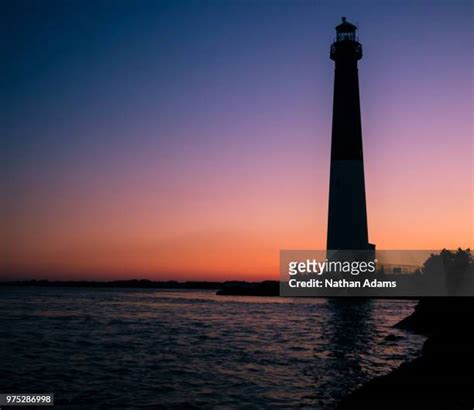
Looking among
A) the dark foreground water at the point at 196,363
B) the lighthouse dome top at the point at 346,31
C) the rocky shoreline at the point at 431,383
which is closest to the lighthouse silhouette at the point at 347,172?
the lighthouse dome top at the point at 346,31

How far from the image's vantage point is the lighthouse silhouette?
1522 inches

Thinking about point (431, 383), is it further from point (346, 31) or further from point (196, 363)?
point (346, 31)

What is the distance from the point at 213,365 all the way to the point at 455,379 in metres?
7.28

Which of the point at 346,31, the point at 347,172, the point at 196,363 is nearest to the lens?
the point at 196,363

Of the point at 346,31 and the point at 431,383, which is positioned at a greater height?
the point at 346,31

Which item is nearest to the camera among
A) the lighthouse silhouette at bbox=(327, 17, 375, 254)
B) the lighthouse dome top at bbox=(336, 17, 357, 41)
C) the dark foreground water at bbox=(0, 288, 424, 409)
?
the dark foreground water at bbox=(0, 288, 424, 409)

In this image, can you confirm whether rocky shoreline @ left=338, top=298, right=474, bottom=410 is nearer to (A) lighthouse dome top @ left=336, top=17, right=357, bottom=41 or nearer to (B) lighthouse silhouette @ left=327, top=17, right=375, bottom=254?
(B) lighthouse silhouette @ left=327, top=17, right=375, bottom=254

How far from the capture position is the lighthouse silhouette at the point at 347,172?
127 feet

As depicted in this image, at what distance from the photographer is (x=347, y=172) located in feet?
127

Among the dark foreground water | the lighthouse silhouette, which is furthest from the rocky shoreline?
the lighthouse silhouette

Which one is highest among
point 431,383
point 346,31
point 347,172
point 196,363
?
point 346,31

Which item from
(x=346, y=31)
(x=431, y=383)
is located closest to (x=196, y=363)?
(x=431, y=383)

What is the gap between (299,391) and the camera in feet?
39.3

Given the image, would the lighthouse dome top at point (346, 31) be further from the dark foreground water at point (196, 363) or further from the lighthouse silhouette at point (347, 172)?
the dark foreground water at point (196, 363)
